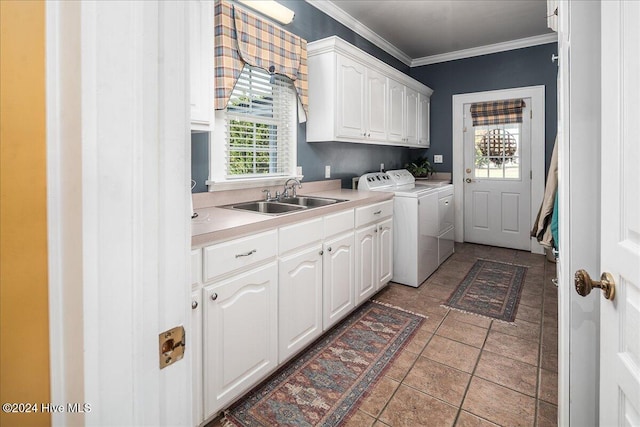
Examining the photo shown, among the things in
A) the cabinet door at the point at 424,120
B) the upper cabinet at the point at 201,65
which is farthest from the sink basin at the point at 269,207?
the cabinet door at the point at 424,120

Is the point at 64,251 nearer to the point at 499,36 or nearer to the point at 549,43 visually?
the point at 499,36

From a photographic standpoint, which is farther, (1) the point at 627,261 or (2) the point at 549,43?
(2) the point at 549,43

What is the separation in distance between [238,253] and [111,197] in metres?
1.20

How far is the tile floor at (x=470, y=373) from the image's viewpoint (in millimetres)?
1653

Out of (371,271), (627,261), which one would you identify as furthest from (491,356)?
(627,261)

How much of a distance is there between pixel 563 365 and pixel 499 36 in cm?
420

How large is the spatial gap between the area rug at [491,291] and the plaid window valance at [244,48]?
2.30 m

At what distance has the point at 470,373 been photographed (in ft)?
6.50

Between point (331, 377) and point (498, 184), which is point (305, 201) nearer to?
point (331, 377)

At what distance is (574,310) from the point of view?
3.71 feet

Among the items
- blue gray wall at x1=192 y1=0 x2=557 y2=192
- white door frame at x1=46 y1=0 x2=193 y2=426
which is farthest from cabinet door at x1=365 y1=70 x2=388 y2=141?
white door frame at x1=46 y1=0 x2=193 y2=426

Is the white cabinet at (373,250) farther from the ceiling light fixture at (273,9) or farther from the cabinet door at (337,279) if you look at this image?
the ceiling light fixture at (273,9)

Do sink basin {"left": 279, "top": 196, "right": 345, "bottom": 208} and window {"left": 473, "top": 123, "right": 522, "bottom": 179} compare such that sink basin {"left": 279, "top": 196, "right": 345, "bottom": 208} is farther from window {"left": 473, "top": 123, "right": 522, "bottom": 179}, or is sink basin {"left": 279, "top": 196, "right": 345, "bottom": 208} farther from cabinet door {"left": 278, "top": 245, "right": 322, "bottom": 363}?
window {"left": 473, "top": 123, "right": 522, "bottom": 179}

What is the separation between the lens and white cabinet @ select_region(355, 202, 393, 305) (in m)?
2.69
